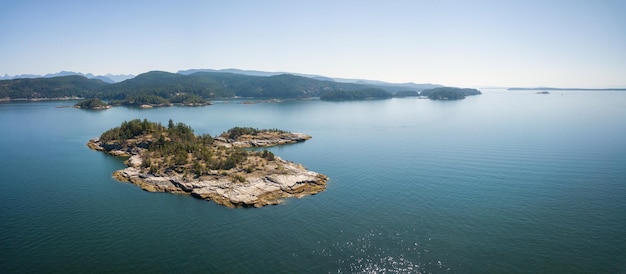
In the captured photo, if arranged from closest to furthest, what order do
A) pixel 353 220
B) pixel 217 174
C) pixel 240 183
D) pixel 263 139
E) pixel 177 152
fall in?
pixel 353 220, pixel 240 183, pixel 217 174, pixel 177 152, pixel 263 139

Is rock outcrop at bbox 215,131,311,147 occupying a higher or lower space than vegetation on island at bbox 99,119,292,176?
lower

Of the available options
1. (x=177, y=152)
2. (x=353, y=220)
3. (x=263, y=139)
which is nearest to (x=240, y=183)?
(x=353, y=220)

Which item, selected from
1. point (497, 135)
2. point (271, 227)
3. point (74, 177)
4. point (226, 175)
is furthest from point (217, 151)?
point (497, 135)

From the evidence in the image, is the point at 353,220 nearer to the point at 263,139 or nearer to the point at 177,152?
the point at 177,152

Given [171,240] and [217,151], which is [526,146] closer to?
[217,151]

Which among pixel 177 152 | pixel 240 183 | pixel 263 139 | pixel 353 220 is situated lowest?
pixel 353 220

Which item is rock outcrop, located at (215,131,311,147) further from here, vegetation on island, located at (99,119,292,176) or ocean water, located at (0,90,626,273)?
ocean water, located at (0,90,626,273)

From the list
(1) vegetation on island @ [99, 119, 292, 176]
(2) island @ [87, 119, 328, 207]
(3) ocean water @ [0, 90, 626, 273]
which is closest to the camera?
(3) ocean water @ [0, 90, 626, 273]

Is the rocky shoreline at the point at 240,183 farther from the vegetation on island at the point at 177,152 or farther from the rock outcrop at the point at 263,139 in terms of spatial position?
the rock outcrop at the point at 263,139

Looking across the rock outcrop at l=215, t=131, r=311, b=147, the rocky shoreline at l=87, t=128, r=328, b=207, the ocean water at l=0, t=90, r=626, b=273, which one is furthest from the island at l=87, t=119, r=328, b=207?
the rock outcrop at l=215, t=131, r=311, b=147
